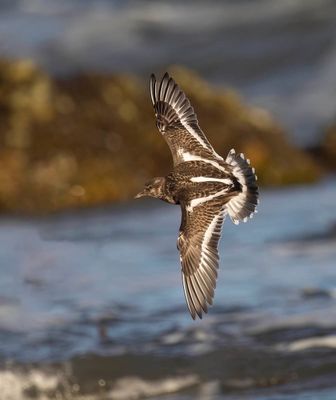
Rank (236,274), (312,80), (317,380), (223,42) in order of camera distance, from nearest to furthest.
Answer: (317,380) → (236,274) → (312,80) → (223,42)

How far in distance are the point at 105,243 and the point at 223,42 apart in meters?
6.83

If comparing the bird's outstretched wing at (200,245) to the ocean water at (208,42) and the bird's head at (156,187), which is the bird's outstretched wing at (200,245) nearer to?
the bird's head at (156,187)

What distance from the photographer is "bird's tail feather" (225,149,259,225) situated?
4.38 metres

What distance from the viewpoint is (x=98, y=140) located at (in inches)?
357

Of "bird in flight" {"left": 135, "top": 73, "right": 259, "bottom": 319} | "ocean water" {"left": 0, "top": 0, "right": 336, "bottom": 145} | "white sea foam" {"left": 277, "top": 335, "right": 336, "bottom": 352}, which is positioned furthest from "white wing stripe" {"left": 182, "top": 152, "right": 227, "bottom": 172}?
"ocean water" {"left": 0, "top": 0, "right": 336, "bottom": 145}

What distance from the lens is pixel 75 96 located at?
9.52 metres

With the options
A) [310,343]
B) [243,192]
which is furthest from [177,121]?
[310,343]

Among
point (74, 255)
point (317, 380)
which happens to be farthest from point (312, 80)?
point (317, 380)

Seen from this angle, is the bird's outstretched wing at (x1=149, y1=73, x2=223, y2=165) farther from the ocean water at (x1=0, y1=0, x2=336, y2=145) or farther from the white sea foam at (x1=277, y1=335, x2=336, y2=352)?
the ocean water at (x1=0, y1=0, x2=336, y2=145)

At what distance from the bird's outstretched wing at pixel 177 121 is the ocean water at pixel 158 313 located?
1161 millimetres

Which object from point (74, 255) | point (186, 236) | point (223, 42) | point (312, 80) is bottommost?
point (186, 236)

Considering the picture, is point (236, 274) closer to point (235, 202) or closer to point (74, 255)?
point (74, 255)

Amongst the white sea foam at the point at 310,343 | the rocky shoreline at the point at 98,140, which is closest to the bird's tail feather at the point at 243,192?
the white sea foam at the point at 310,343

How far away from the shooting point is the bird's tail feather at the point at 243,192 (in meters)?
4.38
